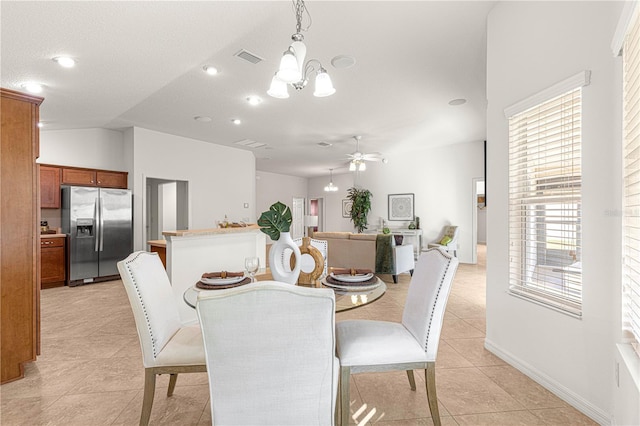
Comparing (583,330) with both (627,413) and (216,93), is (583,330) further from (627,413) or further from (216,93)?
(216,93)

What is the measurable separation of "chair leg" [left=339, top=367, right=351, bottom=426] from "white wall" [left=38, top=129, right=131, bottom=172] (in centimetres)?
580

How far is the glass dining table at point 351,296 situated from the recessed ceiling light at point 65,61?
2.64m

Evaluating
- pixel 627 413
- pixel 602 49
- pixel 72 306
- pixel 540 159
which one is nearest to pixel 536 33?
pixel 602 49

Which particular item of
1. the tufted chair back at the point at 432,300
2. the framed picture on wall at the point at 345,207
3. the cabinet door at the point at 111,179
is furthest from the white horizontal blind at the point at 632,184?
the framed picture on wall at the point at 345,207

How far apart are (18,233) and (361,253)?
4.42 metres

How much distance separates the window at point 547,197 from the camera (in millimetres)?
1982

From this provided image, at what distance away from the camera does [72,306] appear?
4.02 meters

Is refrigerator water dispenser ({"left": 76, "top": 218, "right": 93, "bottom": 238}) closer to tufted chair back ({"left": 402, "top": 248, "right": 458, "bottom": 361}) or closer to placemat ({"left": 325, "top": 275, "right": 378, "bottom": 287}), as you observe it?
placemat ({"left": 325, "top": 275, "right": 378, "bottom": 287})

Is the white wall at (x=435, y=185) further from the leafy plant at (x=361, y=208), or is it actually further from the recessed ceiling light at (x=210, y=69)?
the recessed ceiling light at (x=210, y=69)

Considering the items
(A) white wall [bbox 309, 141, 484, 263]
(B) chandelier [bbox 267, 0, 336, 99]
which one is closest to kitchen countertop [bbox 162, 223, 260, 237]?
(B) chandelier [bbox 267, 0, 336, 99]

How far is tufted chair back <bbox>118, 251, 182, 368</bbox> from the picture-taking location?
156cm

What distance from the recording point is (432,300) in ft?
5.57

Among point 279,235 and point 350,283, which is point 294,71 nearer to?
point 279,235

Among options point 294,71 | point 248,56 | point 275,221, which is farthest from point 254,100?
point 275,221
